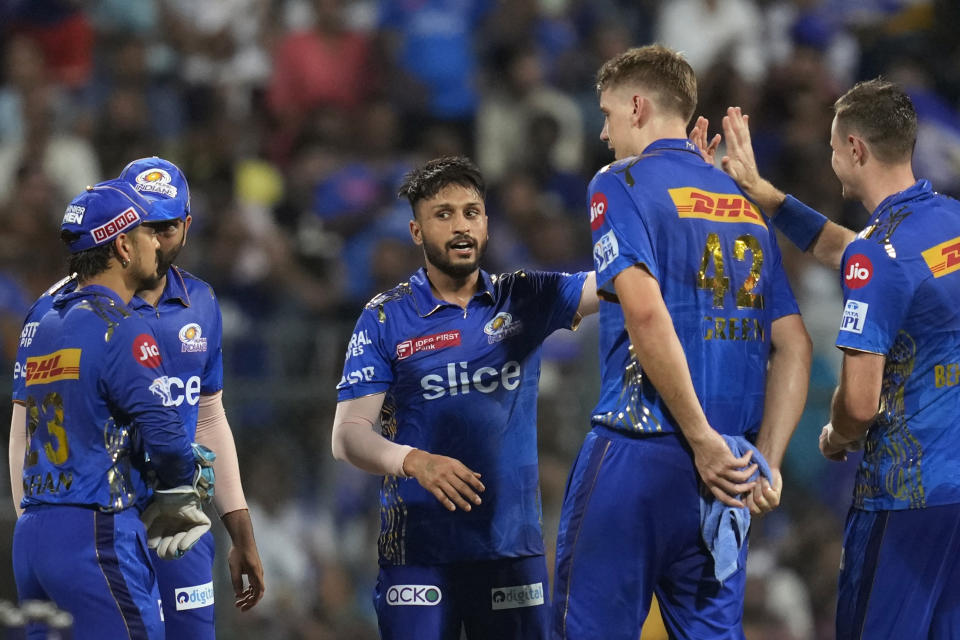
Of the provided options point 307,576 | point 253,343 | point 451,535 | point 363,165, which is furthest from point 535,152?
point 451,535

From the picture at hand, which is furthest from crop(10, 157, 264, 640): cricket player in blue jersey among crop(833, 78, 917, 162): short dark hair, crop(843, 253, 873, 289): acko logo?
crop(833, 78, 917, 162): short dark hair

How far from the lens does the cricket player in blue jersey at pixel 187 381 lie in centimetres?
552

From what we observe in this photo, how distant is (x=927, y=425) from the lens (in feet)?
16.7

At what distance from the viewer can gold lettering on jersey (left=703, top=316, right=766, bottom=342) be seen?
16.0ft

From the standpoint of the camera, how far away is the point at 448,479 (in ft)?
17.0

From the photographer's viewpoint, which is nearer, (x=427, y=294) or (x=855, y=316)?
(x=855, y=316)

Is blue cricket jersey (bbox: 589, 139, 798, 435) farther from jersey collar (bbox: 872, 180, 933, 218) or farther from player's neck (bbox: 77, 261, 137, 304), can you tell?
player's neck (bbox: 77, 261, 137, 304)

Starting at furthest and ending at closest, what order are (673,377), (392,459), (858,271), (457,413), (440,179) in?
(440,179), (457,413), (392,459), (858,271), (673,377)

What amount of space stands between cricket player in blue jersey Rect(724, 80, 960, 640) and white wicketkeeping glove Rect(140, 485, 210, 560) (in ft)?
8.15

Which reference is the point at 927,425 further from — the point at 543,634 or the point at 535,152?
the point at 535,152

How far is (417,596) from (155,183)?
2003mm

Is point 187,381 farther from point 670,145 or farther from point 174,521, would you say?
point 670,145

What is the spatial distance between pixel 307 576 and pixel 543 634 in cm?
400

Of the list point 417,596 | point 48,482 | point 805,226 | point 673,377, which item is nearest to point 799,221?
point 805,226
